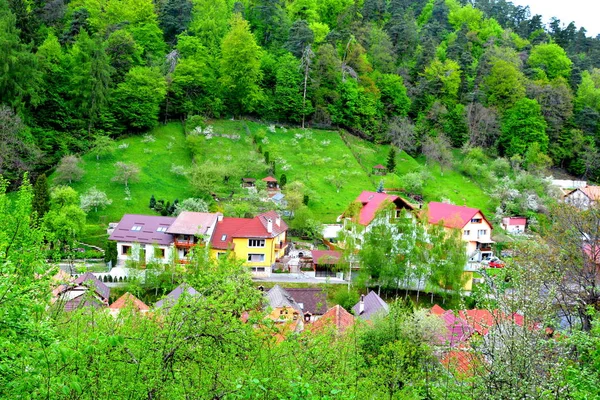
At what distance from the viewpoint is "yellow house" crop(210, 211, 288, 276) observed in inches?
1223

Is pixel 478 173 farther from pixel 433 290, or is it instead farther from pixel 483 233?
pixel 433 290

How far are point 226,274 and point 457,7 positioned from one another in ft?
270

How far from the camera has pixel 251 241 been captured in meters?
31.3

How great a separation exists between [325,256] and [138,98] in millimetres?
22104

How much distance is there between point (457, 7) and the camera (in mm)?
80750

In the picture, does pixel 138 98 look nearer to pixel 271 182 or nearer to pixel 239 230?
pixel 271 182

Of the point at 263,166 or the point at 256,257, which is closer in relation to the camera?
the point at 256,257

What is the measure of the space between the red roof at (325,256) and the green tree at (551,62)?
48.4 meters

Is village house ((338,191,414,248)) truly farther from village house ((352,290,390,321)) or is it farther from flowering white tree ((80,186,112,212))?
flowering white tree ((80,186,112,212))

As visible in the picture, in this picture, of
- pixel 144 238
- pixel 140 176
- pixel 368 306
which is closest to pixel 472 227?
pixel 368 306

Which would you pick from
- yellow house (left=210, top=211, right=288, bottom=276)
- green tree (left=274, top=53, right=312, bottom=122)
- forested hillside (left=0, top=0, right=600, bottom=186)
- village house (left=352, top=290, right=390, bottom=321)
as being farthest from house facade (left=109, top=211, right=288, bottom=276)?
green tree (left=274, top=53, right=312, bottom=122)

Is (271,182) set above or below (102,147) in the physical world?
below

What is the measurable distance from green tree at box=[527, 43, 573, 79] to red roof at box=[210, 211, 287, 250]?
5037 cm


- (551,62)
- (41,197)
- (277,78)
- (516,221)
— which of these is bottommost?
(516,221)
